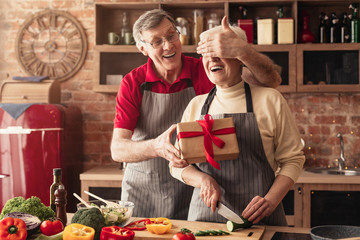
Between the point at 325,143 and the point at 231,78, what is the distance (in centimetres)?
231

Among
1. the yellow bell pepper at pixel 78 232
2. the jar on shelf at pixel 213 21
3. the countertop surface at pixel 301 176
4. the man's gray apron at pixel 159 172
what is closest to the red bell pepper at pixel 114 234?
the yellow bell pepper at pixel 78 232

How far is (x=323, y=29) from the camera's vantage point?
3.60 m

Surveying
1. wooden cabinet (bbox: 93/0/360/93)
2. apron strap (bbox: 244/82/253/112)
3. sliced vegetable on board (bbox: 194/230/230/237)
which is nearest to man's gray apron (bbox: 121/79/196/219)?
apron strap (bbox: 244/82/253/112)

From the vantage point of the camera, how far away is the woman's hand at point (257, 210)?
1575mm

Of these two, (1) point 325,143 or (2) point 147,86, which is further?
(1) point 325,143

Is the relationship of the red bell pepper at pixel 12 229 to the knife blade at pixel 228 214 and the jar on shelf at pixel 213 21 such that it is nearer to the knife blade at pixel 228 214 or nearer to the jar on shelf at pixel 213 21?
the knife blade at pixel 228 214

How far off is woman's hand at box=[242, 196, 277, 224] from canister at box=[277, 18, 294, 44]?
2.18 m

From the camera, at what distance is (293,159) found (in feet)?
5.58

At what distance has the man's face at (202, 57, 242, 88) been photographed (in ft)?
5.69

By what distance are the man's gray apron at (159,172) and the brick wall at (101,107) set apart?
5.67 feet

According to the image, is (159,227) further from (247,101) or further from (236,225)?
(247,101)

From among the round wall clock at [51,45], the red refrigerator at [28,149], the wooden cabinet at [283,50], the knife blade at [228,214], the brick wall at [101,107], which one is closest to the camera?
the knife blade at [228,214]

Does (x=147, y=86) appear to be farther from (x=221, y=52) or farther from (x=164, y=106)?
(x=221, y=52)

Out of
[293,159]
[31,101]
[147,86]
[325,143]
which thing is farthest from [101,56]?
[293,159]
